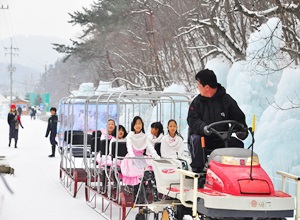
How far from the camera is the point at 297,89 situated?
1291 cm

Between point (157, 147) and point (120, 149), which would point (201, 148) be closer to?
point (120, 149)

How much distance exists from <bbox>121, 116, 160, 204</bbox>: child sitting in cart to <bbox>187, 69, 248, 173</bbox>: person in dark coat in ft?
10.4

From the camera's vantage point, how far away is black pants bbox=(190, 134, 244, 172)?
20.5 feet

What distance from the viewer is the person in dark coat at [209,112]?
6.34 m

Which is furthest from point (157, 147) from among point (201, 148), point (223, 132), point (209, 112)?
point (223, 132)

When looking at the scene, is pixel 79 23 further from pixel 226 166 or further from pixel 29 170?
pixel 226 166

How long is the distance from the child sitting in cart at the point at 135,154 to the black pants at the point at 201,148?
325cm

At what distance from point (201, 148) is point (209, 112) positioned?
0.49 m

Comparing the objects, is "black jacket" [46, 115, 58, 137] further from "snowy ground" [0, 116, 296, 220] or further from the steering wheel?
the steering wheel

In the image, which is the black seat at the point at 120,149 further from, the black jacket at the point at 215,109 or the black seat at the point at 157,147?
the black jacket at the point at 215,109

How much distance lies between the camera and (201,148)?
20.5 feet

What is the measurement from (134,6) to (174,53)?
4.29 metres

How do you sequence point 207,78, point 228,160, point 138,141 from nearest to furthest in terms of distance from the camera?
point 228,160, point 207,78, point 138,141

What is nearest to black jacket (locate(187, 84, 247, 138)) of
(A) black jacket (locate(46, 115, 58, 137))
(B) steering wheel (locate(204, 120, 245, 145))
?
(B) steering wheel (locate(204, 120, 245, 145))
